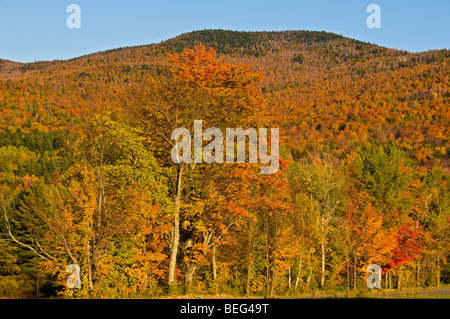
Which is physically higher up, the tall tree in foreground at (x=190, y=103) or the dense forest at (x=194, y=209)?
the tall tree in foreground at (x=190, y=103)

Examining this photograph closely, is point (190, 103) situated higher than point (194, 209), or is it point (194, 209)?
point (190, 103)

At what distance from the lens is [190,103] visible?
21844 mm

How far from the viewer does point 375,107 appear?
194125mm

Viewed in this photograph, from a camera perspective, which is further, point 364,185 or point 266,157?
point 364,185

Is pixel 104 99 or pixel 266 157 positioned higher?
pixel 104 99

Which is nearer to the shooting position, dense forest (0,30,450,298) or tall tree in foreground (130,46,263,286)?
dense forest (0,30,450,298)

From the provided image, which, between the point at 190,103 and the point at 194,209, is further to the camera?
the point at 194,209

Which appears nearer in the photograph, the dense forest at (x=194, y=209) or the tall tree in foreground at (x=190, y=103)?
the dense forest at (x=194, y=209)

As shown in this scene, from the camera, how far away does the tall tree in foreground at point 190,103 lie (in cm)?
2184

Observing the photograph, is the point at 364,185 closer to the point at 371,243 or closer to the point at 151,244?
the point at 371,243

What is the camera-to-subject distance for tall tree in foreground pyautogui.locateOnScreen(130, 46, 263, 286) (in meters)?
21.8
